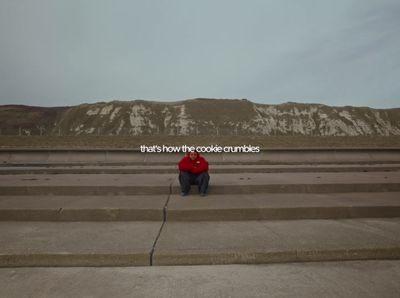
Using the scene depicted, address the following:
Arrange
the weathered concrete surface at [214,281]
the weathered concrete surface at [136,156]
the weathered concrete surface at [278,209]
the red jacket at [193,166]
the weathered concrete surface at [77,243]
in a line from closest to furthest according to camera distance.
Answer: the weathered concrete surface at [214,281], the weathered concrete surface at [77,243], the weathered concrete surface at [278,209], the red jacket at [193,166], the weathered concrete surface at [136,156]

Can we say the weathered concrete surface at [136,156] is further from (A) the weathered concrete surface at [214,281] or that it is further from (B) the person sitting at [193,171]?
(A) the weathered concrete surface at [214,281]

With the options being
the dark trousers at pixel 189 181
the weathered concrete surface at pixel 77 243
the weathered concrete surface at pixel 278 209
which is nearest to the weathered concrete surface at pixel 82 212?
the weathered concrete surface at pixel 77 243

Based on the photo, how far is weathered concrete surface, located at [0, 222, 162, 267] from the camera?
11.9 ft

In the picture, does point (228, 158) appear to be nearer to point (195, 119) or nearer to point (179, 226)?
point (179, 226)

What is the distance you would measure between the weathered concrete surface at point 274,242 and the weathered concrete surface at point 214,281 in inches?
5.0

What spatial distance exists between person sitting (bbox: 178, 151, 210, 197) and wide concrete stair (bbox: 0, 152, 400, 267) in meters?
0.25

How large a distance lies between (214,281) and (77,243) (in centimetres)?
216

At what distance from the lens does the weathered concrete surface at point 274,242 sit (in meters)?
3.68

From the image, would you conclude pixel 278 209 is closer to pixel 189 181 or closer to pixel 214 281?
pixel 189 181

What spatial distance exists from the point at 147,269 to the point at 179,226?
1453 millimetres

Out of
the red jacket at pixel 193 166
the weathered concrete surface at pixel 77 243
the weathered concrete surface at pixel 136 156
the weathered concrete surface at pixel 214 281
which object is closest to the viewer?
the weathered concrete surface at pixel 214 281

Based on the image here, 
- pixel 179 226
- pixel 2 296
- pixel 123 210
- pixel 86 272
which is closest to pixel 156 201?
pixel 123 210

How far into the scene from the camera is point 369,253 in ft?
12.3

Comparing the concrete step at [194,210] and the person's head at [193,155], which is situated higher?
the person's head at [193,155]
